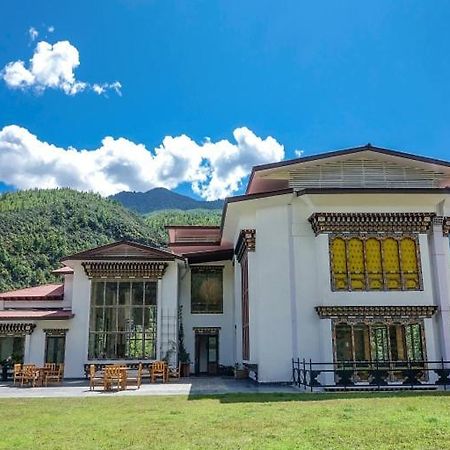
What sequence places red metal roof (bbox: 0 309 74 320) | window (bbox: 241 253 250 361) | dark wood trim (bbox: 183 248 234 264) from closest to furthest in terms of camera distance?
window (bbox: 241 253 250 361) < red metal roof (bbox: 0 309 74 320) < dark wood trim (bbox: 183 248 234 264)

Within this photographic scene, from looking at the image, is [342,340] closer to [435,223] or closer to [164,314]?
[435,223]

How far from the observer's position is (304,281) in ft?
60.7

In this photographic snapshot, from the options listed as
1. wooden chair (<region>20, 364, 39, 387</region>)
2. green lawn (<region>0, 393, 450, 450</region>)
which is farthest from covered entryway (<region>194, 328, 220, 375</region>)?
green lawn (<region>0, 393, 450, 450</region>)

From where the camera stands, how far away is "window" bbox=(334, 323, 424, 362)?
1747 centimetres

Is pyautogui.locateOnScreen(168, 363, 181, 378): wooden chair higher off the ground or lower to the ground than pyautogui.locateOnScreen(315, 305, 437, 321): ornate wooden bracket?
lower

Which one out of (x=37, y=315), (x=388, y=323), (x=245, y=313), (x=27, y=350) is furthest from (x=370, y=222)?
(x=27, y=350)

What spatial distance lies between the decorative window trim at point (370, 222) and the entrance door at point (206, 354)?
30.5 ft

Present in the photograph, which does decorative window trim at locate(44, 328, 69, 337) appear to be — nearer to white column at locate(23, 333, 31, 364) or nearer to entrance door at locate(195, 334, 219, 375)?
white column at locate(23, 333, 31, 364)

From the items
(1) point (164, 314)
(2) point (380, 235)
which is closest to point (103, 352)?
(1) point (164, 314)

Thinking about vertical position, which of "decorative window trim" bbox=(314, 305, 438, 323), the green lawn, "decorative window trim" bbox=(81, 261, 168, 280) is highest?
"decorative window trim" bbox=(81, 261, 168, 280)

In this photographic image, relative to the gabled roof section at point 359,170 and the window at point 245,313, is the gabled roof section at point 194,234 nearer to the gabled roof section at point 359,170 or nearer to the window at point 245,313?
the window at point 245,313

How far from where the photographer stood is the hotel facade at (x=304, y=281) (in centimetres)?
1781

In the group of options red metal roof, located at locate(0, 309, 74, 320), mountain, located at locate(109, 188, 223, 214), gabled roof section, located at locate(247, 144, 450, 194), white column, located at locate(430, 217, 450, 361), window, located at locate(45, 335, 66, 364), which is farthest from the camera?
mountain, located at locate(109, 188, 223, 214)

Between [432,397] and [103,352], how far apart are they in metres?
14.1
